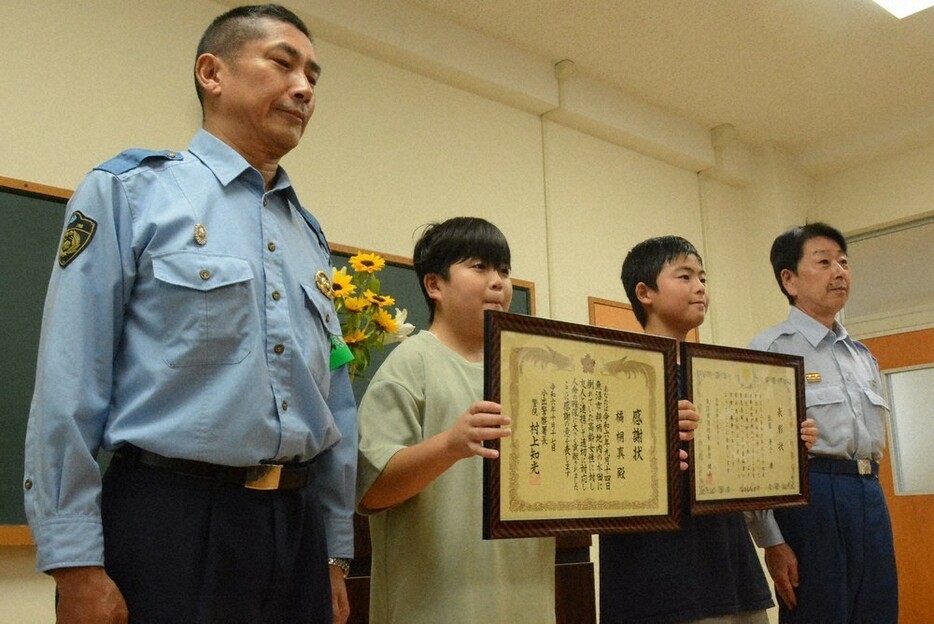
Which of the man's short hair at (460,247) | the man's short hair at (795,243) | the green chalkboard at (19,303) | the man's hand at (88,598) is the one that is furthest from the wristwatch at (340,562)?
the man's short hair at (795,243)

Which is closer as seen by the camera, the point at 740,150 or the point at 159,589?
the point at 159,589

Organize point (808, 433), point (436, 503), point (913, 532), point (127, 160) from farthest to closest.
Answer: point (913, 532), point (808, 433), point (436, 503), point (127, 160)

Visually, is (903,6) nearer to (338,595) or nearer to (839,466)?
(839,466)

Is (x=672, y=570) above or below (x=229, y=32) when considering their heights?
below

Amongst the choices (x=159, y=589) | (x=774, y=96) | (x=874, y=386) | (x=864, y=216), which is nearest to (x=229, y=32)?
(x=159, y=589)

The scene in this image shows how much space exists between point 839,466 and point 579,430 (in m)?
1.11

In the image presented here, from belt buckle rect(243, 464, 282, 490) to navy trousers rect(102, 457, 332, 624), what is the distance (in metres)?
0.01

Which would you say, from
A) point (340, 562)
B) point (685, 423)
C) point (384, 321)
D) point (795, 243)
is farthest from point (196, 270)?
point (795, 243)

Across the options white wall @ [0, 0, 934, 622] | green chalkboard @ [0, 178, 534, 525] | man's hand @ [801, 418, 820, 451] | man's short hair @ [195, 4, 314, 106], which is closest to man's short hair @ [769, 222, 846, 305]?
man's hand @ [801, 418, 820, 451]

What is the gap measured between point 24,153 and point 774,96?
12.1 ft

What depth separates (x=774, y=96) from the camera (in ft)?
14.9

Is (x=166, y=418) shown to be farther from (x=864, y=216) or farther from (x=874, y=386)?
(x=864, y=216)

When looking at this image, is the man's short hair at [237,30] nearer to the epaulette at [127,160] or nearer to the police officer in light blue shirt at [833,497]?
the epaulette at [127,160]

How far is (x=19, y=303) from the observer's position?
2477 mm
